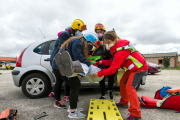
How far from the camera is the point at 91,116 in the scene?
1.98m

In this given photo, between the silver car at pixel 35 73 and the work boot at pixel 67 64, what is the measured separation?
5.00 ft

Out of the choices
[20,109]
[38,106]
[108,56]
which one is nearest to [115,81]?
[108,56]

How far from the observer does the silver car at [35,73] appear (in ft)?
10.4

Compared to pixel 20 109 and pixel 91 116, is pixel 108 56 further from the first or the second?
pixel 20 109

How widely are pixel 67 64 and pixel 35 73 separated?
1.88 metres

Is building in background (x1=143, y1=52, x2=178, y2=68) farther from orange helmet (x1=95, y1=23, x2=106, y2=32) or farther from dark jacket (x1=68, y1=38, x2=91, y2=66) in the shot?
dark jacket (x1=68, y1=38, x2=91, y2=66)

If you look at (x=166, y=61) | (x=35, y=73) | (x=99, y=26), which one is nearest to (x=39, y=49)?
(x=35, y=73)

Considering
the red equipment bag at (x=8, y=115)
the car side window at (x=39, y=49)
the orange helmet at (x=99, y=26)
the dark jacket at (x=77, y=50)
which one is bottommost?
the red equipment bag at (x=8, y=115)

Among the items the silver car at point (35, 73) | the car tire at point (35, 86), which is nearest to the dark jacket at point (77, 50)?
the silver car at point (35, 73)

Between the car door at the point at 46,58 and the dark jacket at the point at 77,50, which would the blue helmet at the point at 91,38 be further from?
the car door at the point at 46,58

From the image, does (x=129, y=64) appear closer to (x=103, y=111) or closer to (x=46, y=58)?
(x=103, y=111)

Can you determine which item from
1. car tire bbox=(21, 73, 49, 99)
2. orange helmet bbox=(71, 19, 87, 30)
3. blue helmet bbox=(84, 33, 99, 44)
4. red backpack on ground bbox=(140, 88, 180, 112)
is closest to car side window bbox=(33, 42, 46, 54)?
car tire bbox=(21, 73, 49, 99)

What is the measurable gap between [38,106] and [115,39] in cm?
218

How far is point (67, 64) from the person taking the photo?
1.77m
